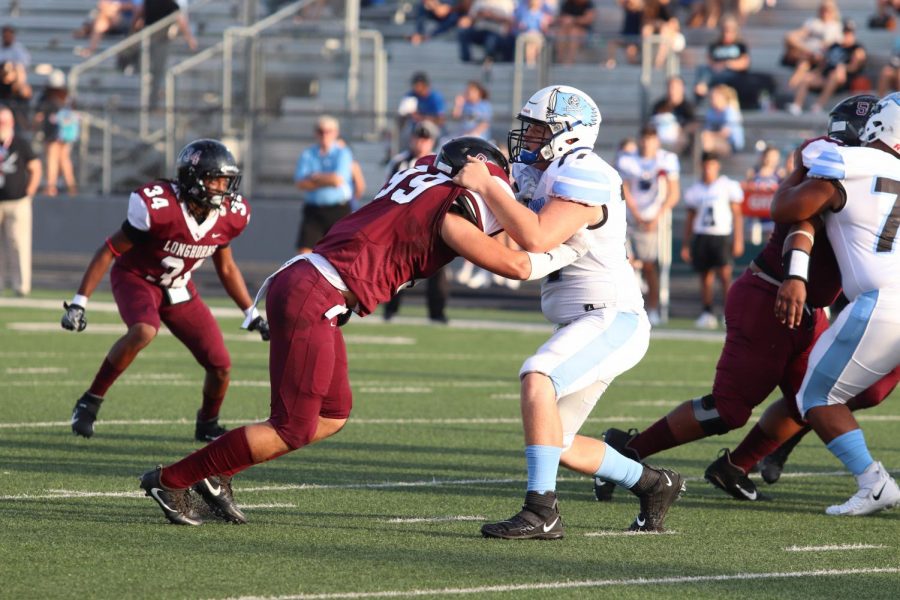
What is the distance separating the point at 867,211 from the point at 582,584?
219cm

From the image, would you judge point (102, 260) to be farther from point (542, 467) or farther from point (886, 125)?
point (886, 125)

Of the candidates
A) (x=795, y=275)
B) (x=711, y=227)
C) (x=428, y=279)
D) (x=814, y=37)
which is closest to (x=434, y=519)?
(x=795, y=275)

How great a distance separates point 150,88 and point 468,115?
5.97m

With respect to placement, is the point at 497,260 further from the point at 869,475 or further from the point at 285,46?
the point at 285,46

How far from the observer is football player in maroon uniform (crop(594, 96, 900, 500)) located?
6.82m

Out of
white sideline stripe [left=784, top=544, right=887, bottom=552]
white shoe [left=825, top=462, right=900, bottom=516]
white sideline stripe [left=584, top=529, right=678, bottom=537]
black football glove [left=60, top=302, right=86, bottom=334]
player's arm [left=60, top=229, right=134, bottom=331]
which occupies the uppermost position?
player's arm [left=60, top=229, right=134, bottom=331]

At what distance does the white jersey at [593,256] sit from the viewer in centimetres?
570

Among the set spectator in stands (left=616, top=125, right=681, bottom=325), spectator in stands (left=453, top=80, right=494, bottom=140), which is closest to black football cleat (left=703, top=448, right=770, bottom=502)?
spectator in stands (left=616, top=125, right=681, bottom=325)

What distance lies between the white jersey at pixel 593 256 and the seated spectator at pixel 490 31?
1712 cm

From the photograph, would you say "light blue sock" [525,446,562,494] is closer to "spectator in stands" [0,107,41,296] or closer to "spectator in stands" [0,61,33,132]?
"spectator in stands" [0,107,41,296]

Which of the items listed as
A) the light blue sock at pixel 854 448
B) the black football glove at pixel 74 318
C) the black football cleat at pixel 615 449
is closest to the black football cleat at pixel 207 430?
the black football glove at pixel 74 318

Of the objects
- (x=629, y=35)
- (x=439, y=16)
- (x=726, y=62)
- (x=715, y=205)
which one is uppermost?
(x=439, y=16)

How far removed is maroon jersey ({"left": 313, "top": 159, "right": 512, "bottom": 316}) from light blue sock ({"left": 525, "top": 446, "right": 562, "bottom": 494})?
756 millimetres

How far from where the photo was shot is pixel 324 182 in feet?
51.0
